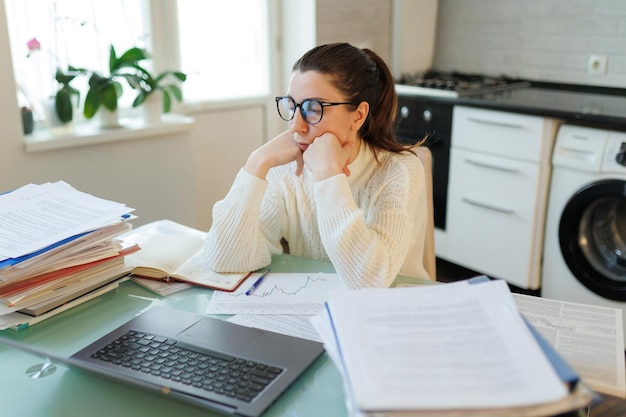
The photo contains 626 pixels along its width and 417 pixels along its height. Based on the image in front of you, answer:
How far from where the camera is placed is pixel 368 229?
127cm

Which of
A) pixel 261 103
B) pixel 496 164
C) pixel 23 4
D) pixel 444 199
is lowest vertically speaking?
pixel 444 199

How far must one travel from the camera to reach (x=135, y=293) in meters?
1.25

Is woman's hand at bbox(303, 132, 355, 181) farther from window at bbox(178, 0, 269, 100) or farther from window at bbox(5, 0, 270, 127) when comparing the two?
window at bbox(178, 0, 269, 100)

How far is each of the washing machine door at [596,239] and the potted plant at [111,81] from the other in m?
1.84

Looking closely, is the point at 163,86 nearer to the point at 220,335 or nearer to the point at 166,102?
the point at 166,102

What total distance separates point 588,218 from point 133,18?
2.10 m

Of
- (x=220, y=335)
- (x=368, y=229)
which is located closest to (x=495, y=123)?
(x=368, y=229)

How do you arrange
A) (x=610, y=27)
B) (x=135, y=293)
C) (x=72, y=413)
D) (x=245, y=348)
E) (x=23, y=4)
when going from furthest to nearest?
(x=610, y=27), (x=23, y=4), (x=135, y=293), (x=245, y=348), (x=72, y=413)

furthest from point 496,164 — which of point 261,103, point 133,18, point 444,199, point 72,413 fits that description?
point 72,413

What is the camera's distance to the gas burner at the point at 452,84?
2.92 metres

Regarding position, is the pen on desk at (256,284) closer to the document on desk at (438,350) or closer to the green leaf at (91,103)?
the document on desk at (438,350)

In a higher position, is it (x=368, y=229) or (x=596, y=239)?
(x=368, y=229)

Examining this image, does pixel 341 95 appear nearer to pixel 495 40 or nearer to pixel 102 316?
pixel 102 316

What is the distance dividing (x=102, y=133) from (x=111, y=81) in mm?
213
